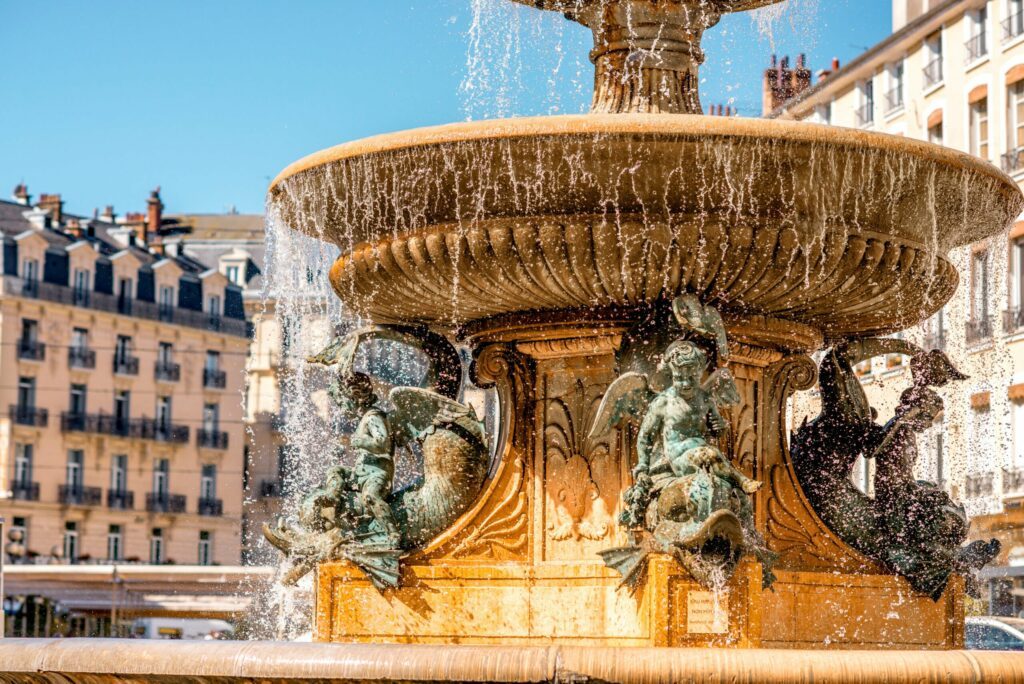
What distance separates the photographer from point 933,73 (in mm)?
44750

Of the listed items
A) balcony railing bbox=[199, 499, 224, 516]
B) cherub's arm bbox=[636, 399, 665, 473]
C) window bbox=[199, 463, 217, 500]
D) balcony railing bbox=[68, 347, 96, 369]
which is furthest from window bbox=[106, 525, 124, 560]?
cherub's arm bbox=[636, 399, 665, 473]

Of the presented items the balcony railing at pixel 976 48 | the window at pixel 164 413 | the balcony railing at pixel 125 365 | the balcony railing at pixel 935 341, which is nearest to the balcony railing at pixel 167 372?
the window at pixel 164 413

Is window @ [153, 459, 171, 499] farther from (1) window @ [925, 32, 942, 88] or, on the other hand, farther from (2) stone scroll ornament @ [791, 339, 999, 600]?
(2) stone scroll ornament @ [791, 339, 999, 600]

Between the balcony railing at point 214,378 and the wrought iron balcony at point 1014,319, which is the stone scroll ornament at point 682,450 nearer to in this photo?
the wrought iron balcony at point 1014,319

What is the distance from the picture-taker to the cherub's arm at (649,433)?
32.1ft

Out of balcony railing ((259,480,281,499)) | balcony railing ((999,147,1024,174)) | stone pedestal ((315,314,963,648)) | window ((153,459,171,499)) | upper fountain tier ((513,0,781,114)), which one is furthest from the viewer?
window ((153,459,171,499))

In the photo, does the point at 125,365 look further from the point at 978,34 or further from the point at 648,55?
the point at 648,55

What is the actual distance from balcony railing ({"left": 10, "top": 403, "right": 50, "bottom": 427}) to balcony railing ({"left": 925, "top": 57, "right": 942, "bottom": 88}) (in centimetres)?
3475

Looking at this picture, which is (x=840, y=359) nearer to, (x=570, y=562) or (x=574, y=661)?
(x=570, y=562)

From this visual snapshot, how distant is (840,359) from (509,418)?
1.89m

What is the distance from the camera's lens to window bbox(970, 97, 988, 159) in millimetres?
42659

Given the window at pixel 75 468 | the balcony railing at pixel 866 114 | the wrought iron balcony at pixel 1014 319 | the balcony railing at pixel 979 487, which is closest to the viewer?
the wrought iron balcony at pixel 1014 319

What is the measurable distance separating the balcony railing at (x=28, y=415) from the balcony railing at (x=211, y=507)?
763 centimetres

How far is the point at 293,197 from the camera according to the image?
418 inches
